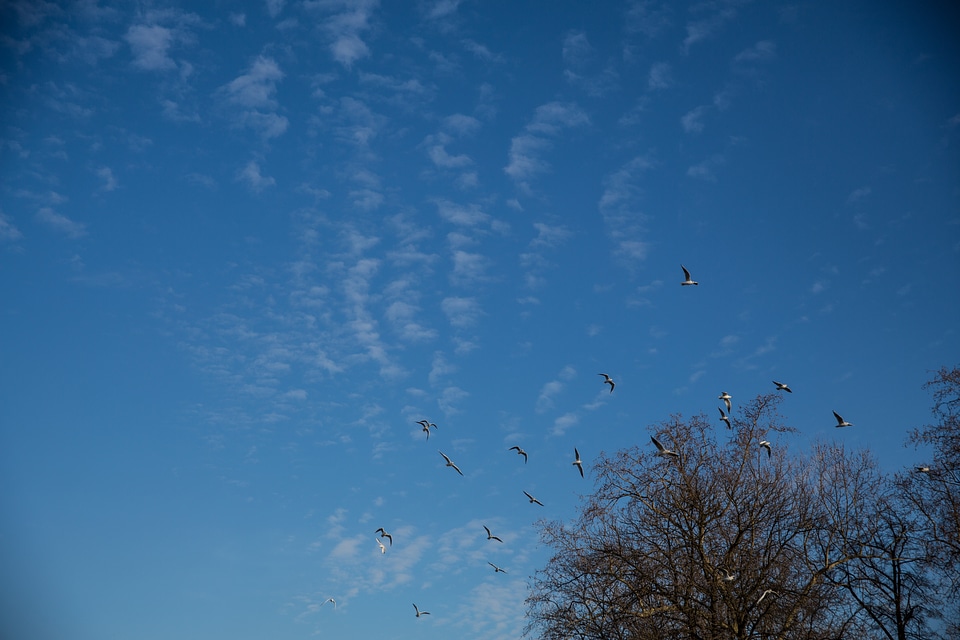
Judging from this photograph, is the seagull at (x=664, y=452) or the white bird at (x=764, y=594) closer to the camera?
the white bird at (x=764, y=594)

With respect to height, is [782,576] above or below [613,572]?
below

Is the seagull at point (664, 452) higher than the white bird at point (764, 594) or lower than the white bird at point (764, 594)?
higher

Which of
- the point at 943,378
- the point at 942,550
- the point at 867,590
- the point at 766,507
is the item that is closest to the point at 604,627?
the point at 766,507

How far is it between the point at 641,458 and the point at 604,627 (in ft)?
18.8

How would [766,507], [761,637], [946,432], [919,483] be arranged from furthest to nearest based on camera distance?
[919,483] → [946,432] → [766,507] → [761,637]

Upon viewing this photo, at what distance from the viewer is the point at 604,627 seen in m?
26.8

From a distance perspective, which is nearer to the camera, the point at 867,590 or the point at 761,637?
the point at 761,637

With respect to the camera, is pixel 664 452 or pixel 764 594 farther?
pixel 664 452

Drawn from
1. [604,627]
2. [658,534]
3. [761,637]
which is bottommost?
[761,637]

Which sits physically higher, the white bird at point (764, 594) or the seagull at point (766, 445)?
the seagull at point (766, 445)

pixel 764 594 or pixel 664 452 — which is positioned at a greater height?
pixel 664 452

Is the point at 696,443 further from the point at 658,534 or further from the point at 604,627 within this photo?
the point at 604,627

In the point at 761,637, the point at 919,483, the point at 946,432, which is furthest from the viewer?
the point at 919,483

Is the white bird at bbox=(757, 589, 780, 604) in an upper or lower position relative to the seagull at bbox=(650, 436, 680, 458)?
lower
